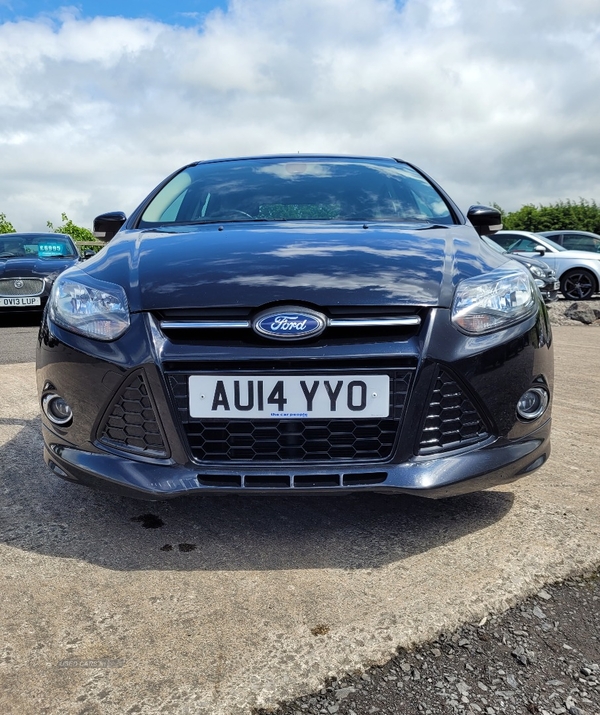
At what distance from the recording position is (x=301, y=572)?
6.75 feet

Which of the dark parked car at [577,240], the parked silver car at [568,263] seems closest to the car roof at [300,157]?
the parked silver car at [568,263]

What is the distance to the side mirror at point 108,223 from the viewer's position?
3434 millimetres

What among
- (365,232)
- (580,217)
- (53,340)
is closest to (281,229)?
(365,232)

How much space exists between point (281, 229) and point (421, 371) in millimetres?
920

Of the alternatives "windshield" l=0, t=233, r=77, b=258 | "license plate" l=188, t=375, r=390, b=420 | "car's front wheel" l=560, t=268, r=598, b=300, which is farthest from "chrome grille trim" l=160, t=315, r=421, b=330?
"car's front wheel" l=560, t=268, r=598, b=300

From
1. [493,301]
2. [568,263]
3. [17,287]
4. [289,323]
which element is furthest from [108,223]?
[568,263]

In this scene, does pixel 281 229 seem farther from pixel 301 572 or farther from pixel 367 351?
pixel 301 572

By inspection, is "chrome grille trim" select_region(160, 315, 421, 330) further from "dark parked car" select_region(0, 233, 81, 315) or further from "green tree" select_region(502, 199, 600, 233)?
"green tree" select_region(502, 199, 600, 233)

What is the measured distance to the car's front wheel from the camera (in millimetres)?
13891

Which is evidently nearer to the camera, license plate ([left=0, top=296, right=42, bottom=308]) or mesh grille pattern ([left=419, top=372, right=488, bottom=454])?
mesh grille pattern ([left=419, top=372, right=488, bottom=454])

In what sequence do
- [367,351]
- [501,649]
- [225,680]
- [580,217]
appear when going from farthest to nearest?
[580,217], [367,351], [501,649], [225,680]

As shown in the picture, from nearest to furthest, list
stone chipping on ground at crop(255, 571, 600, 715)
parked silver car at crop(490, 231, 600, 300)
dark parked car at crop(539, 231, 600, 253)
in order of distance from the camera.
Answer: stone chipping on ground at crop(255, 571, 600, 715), parked silver car at crop(490, 231, 600, 300), dark parked car at crop(539, 231, 600, 253)

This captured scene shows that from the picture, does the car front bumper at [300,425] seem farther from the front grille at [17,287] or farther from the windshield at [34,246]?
the windshield at [34,246]

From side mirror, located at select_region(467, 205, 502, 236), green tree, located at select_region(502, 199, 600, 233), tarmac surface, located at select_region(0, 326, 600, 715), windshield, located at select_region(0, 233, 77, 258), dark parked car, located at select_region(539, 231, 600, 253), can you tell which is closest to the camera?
tarmac surface, located at select_region(0, 326, 600, 715)
